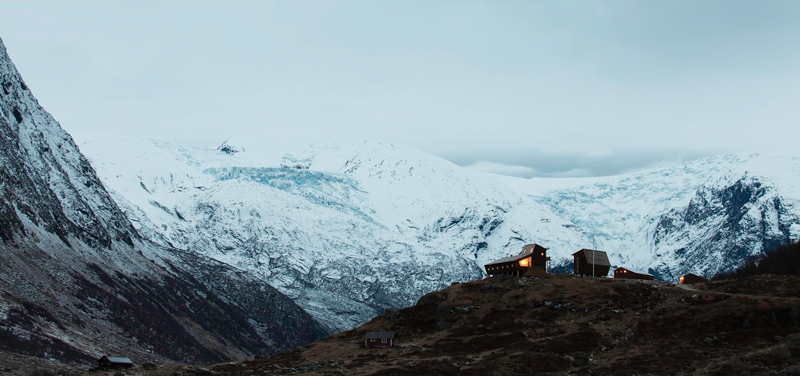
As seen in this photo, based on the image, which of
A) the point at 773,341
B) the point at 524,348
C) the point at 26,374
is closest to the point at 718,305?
the point at 773,341

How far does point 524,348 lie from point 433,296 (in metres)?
41.4

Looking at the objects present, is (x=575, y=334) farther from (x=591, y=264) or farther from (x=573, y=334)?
(x=591, y=264)

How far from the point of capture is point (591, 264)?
513 ft

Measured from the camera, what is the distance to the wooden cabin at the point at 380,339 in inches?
4830

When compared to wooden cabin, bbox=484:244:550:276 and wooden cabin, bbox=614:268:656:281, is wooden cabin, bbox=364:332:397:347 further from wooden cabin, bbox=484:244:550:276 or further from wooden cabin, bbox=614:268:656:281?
wooden cabin, bbox=614:268:656:281

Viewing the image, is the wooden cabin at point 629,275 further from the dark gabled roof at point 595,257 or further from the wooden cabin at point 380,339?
the wooden cabin at point 380,339

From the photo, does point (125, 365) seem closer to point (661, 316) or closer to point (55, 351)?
point (661, 316)

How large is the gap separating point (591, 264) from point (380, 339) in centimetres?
5565

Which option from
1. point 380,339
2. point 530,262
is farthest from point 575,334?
point 530,262

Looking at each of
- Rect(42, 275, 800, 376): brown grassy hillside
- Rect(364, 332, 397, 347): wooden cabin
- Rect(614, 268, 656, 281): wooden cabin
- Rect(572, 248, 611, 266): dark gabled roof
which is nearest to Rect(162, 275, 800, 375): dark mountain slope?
Rect(42, 275, 800, 376): brown grassy hillside

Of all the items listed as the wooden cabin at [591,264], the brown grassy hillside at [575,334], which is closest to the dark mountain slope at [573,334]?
the brown grassy hillside at [575,334]

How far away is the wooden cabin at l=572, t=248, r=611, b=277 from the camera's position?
15700cm

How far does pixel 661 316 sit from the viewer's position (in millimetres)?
113875

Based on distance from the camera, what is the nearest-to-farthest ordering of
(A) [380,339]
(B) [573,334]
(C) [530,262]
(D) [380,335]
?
(B) [573,334] → (A) [380,339] → (D) [380,335] → (C) [530,262]
